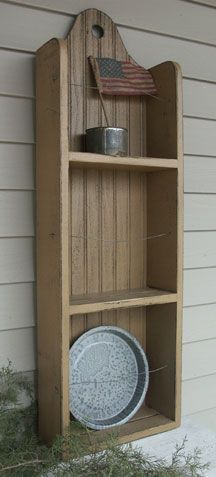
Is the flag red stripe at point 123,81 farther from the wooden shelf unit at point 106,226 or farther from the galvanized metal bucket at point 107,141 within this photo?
the galvanized metal bucket at point 107,141

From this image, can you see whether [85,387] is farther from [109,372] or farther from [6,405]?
[6,405]

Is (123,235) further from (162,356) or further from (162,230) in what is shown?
(162,356)

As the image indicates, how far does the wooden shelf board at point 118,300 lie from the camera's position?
1.25 metres

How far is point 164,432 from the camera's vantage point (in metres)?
1.41

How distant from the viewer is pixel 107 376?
146cm

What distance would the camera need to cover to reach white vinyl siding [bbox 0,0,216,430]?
1345 mm

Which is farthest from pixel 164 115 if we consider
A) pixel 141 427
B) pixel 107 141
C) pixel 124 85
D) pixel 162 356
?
pixel 141 427

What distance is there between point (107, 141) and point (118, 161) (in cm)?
6

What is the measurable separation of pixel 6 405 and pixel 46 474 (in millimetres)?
229

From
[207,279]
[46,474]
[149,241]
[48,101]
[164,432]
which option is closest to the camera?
[46,474]

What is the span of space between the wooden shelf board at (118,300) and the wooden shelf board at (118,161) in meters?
0.36

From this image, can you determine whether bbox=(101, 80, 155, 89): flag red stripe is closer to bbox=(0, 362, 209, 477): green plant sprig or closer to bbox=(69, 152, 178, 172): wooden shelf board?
bbox=(69, 152, 178, 172): wooden shelf board

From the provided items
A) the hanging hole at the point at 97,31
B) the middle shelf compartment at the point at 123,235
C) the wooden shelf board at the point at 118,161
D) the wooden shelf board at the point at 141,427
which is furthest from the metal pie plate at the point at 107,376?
the hanging hole at the point at 97,31

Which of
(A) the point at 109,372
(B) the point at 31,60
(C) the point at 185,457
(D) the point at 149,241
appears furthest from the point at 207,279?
(B) the point at 31,60
